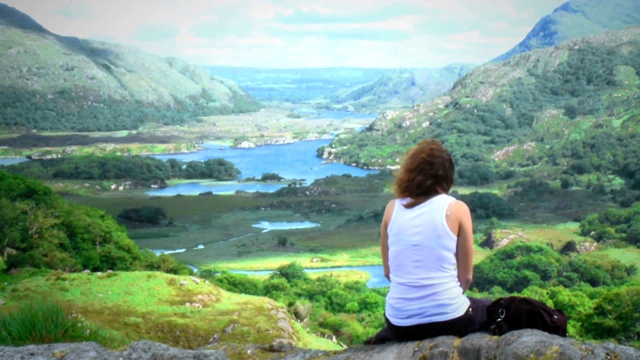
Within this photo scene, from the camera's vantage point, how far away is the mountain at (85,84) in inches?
2060

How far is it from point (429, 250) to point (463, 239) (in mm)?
235

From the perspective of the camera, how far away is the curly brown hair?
4.90 m

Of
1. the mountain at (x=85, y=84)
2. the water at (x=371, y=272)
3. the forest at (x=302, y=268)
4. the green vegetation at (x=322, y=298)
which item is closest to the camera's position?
the green vegetation at (x=322, y=298)

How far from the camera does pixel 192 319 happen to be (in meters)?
17.7

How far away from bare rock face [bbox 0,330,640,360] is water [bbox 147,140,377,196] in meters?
39.4

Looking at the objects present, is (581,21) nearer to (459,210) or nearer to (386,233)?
(386,233)

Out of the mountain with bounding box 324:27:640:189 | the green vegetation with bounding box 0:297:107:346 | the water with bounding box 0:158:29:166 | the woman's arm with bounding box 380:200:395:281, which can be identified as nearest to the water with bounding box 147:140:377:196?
the mountain with bounding box 324:27:640:189

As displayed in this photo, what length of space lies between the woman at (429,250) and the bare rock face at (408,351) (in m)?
0.15

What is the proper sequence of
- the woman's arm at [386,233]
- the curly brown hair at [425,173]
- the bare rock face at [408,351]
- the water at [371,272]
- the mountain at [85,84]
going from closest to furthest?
1. the bare rock face at [408,351]
2. the curly brown hair at [425,173]
3. the woman's arm at [386,233]
4. the water at [371,272]
5. the mountain at [85,84]

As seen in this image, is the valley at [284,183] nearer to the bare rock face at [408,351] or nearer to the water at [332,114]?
the water at [332,114]

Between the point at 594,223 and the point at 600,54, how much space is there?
30070 millimetres

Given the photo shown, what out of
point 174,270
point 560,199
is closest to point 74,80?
point 174,270

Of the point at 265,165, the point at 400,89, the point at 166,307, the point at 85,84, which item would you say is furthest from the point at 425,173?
the point at 400,89

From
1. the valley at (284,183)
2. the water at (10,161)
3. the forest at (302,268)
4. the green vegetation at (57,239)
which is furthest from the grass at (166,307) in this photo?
the water at (10,161)
